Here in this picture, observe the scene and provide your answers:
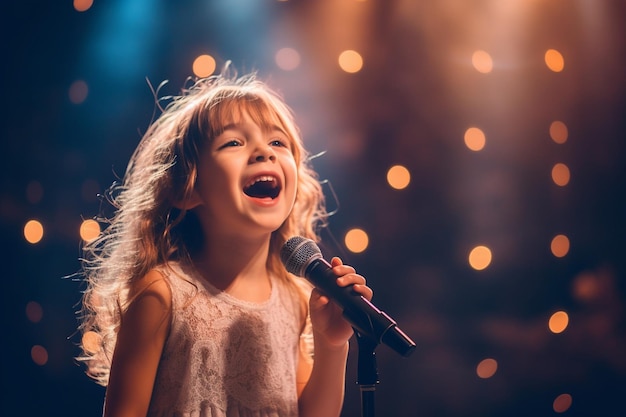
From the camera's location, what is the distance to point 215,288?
0.95 metres

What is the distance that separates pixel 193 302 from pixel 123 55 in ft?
3.51

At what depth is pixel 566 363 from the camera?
1.78 m

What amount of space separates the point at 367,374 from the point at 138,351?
13.6 inches

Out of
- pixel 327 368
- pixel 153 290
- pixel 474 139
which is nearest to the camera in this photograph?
pixel 153 290

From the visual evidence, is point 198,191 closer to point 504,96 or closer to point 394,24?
point 394,24

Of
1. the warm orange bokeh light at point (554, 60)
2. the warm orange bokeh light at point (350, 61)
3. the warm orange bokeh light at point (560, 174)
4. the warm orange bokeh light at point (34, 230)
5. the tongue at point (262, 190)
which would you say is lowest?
the warm orange bokeh light at point (34, 230)

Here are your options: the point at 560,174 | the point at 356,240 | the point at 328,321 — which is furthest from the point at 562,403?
the point at 328,321

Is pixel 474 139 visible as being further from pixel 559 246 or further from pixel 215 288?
pixel 215 288

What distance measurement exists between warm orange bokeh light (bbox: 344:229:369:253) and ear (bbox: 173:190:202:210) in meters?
0.79

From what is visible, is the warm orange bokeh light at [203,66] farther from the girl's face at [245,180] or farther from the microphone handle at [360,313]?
the microphone handle at [360,313]

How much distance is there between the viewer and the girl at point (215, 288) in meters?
0.87

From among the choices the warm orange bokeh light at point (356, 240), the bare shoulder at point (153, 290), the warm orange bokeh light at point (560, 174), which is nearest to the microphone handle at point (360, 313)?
the bare shoulder at point (153, 290)

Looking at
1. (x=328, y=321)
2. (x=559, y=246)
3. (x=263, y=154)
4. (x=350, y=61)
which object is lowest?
(x=328, y=321)

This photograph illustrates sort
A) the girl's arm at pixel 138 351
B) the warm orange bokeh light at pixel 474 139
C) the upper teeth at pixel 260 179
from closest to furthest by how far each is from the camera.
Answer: the girl's arm at pixel 138 351, the upper teeth at pixel 260 179, the warm orange bokeh light at pixel 474 139
